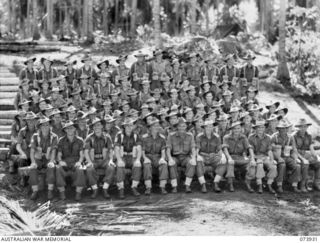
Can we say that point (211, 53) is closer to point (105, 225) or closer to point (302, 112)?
point (302, 112)

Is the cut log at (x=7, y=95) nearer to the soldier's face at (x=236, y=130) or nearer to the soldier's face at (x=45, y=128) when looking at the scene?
the soldier's face at (x=45, y=128)

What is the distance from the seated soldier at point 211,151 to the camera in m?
8.76

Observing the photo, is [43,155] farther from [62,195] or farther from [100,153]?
[100,153]

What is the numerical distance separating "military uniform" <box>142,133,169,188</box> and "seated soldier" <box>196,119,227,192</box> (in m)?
0.68

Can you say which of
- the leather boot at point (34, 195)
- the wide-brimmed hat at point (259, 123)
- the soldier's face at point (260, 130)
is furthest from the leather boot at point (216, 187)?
the leather boot at point (34, 195)

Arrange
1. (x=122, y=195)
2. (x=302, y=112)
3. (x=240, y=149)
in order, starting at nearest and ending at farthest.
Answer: (x=122, y=195) → (x=240, y=149) → (x=302, y=112)

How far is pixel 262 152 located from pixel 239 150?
0.45 metres

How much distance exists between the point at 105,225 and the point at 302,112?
26.0ft

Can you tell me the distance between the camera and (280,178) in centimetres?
895

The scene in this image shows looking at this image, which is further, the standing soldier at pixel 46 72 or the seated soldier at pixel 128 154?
the standing soldier at pixel 46 72

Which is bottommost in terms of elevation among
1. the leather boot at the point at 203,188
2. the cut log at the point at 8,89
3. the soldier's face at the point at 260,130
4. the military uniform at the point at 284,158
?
the leather boot at the point at 203,188

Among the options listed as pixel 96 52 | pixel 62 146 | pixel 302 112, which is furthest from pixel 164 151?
pixel 96 52

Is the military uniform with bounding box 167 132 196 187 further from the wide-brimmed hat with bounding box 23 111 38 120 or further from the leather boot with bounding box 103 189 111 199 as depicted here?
the wide-brimmed hat with bounding box 23 111 38 120

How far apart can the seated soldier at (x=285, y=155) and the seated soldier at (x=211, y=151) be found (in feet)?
3.52
